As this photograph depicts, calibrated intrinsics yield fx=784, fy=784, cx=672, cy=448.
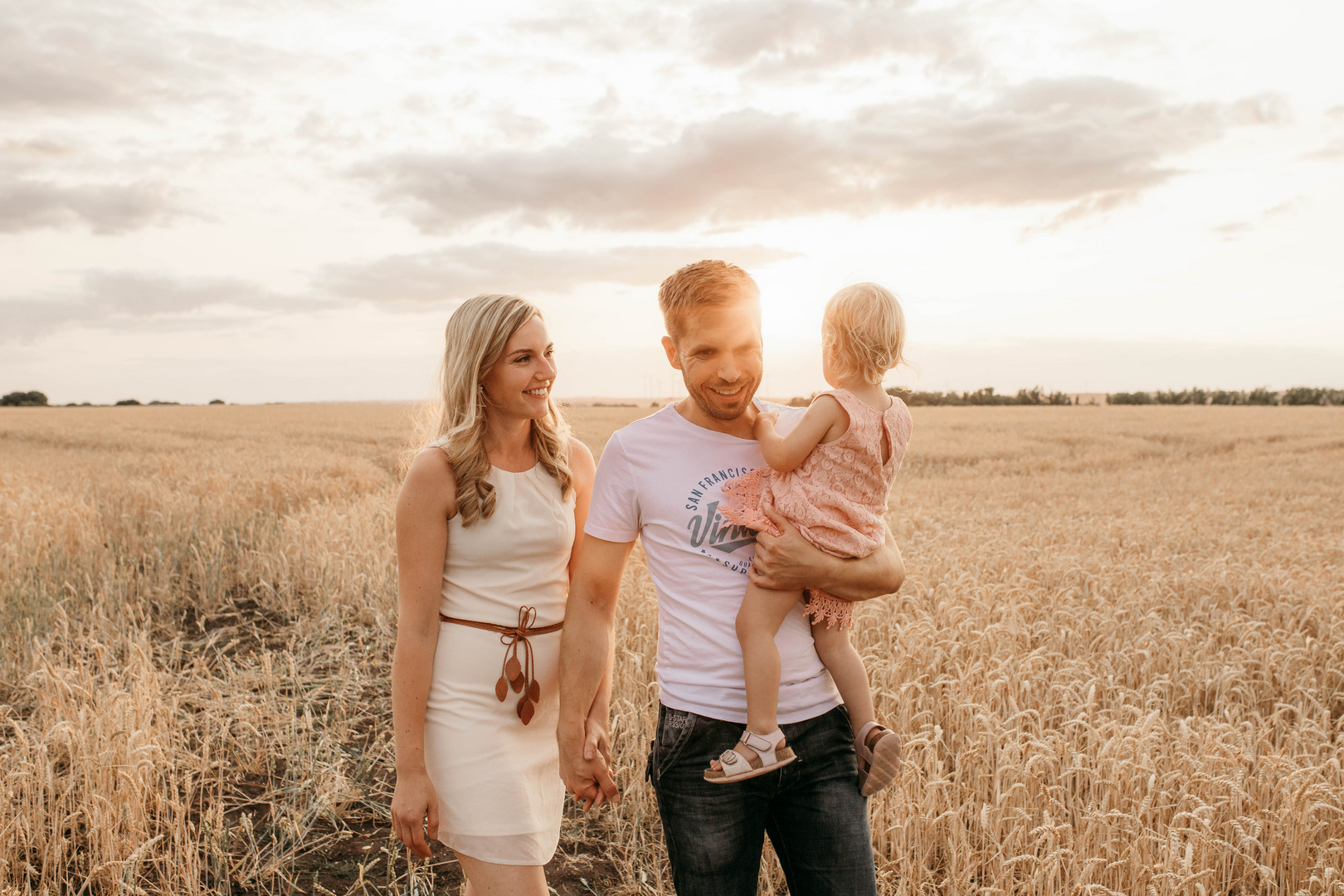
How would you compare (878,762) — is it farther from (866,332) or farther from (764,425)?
(866,332)

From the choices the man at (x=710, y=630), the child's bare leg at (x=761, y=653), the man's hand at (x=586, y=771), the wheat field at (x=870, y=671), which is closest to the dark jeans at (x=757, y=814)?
the man at (x=710, y=630)

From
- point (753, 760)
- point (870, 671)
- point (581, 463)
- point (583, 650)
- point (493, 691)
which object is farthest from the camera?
point (870, 671)

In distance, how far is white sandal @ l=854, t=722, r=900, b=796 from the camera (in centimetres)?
216

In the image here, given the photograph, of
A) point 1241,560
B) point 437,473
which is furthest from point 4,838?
point 1241,560

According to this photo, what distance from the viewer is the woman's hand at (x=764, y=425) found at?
234 cm

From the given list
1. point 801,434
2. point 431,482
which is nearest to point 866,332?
point 801,434

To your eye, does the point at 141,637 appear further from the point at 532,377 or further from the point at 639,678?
the point at 532,377

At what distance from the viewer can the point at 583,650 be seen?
229 cm

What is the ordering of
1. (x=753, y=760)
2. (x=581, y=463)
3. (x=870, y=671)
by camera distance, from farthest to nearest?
(x=870, y=671) < (x=581, y=463) < (x=753, y=760)

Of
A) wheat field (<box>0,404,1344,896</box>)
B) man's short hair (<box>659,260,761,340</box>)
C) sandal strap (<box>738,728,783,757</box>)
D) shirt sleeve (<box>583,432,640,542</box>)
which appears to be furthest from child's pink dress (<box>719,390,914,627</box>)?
wheat field (<box>0,404,1344,896</box>)

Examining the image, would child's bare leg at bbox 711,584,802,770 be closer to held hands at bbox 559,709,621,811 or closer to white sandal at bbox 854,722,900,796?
white sandal at bbox 854,722,900,796

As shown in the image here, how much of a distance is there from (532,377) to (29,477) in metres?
15.2

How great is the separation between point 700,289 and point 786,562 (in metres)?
0.77

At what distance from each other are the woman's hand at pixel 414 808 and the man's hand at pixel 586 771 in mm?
393
